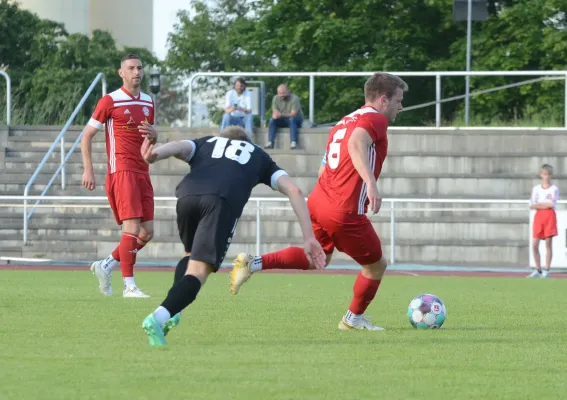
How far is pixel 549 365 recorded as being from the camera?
7938 mm

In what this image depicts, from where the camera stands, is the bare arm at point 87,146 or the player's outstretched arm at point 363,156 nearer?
the player's outstretched arm at point 363,156

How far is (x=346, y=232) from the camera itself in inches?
383

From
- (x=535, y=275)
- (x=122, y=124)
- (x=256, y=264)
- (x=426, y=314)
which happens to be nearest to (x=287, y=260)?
(x=256, y=264)

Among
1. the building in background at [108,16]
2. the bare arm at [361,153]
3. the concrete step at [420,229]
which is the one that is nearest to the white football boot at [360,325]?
the bare arm at [361,153]

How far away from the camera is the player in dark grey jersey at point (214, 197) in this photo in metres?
8.47

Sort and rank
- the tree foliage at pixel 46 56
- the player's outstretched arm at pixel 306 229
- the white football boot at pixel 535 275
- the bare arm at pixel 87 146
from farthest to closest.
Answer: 1. the tree foliage at pixel 46 56
2. the white football boot at pixel 535 275
3. the bare arm at pixel 87 146
4. the player's outstretched arm at pixel 306 229

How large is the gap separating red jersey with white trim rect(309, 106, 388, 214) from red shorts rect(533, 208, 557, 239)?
12.1 meters

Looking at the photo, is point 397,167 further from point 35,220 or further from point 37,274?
point 37,274

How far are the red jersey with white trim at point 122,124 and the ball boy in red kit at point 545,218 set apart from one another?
1004 centimetres

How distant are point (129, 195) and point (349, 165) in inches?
152

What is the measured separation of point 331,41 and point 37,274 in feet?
71.9

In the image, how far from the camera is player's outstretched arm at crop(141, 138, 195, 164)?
824 centimetres

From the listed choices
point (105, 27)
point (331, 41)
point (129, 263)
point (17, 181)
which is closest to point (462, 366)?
point (129, 263)

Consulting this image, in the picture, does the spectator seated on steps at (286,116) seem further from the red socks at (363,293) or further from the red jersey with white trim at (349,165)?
the red jersey with white trim at (349,165)
